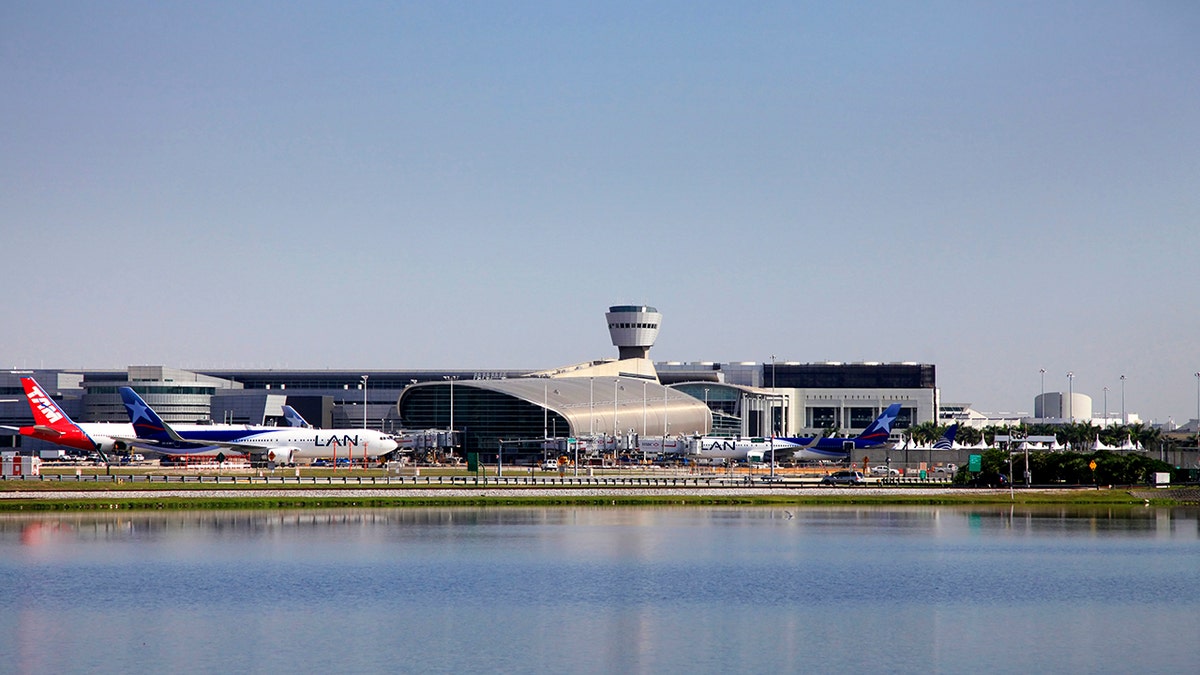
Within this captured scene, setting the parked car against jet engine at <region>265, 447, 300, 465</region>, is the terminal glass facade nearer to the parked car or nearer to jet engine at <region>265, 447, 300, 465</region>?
jet engine at <region>265, 447, 300, 465</region>

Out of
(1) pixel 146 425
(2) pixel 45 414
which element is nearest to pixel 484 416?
(1) pixel 146 425

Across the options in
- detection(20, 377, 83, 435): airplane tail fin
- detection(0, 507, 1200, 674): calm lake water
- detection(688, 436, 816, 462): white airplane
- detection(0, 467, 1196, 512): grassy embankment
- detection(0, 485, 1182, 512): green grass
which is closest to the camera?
detection(0, 507, 1200, 674): calm lake water

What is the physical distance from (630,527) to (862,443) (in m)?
99.8

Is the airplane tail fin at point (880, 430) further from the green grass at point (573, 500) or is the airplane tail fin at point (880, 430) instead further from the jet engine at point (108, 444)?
the jet engine at point (108, 444)

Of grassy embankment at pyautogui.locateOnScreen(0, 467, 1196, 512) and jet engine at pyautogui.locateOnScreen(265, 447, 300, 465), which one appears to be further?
jet engine at pyautogui.locateOnScreen(265, 447, 300, 465)

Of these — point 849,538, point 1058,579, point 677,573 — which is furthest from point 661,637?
point 849,538

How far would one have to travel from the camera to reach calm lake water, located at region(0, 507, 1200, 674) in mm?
39438

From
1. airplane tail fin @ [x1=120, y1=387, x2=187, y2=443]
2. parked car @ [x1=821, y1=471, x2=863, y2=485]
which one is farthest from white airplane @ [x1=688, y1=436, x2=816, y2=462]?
airplane tail fin @ [x1=120, y1=387, x2=187, y2=443]

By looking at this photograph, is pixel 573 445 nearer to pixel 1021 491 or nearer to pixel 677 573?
pixel 1021 491

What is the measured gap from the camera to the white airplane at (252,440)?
15050cm

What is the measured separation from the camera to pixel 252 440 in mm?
152750

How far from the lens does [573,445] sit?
171 m

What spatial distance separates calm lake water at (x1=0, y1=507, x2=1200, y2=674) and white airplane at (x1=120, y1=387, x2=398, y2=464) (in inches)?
2649

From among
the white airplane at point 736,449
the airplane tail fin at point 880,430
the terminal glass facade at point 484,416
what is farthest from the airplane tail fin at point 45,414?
the airplane tail fin at point 880,430
